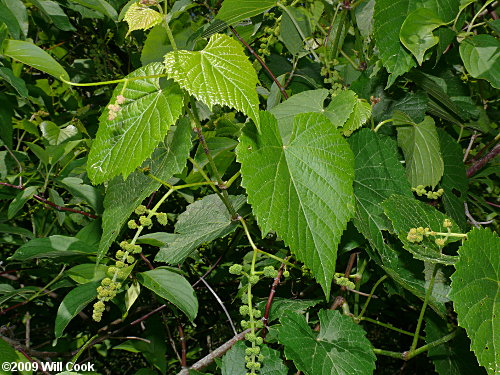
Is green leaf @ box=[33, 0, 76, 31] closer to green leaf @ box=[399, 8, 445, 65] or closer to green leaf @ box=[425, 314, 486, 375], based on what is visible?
green leaf @ box=[399, 8, 445, 65]

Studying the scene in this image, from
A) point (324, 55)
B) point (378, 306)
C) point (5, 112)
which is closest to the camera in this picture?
point (324, 55)

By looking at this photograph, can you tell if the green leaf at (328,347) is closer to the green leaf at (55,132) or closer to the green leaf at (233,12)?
the green leaf at (233,12)

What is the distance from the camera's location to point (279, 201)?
942mm

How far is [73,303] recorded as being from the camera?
1154 millimetres

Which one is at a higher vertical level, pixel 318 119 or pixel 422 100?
pixel 318 119

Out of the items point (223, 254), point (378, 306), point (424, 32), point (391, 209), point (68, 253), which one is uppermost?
point (424, 32)

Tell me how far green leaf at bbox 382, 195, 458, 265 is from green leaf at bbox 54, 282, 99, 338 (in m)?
0.69

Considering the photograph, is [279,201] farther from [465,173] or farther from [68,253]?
[465,173]

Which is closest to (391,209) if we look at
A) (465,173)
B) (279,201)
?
(279,201)

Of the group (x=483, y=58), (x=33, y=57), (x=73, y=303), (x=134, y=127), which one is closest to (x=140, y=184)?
(x=134, y=127)

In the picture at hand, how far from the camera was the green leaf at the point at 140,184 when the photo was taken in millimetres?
1002

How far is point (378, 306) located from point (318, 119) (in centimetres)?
83

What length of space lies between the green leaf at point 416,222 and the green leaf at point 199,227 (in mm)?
369

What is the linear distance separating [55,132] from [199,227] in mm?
922
